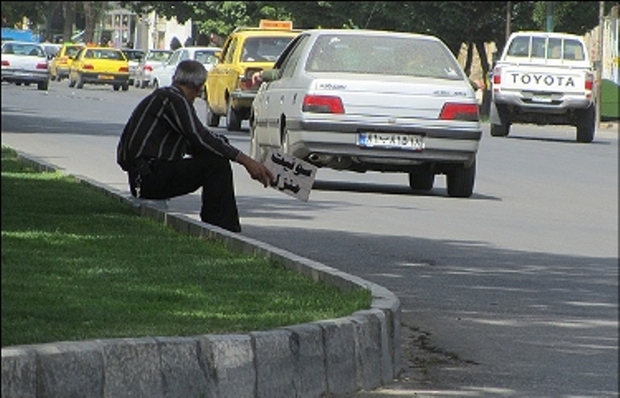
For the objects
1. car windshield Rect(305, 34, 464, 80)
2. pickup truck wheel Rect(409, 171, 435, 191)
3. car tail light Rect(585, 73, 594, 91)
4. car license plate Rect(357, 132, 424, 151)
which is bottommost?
pickup truck wheel Rect(409, 171, 435, 191)

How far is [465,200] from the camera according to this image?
1791 cm

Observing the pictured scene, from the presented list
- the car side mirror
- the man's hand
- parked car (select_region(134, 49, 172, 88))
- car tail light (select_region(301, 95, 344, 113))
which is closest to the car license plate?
car tail light (select_region(301, 95, 344, 113))

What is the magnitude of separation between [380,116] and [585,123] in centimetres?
1640

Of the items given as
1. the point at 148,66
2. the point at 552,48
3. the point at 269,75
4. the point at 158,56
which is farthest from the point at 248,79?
the point at 158,56

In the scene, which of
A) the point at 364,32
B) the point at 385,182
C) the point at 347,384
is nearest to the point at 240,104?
the point at 385,182

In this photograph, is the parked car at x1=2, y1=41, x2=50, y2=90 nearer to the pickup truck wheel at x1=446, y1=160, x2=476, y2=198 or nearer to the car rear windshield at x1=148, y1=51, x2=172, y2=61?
the car rear windshield at x1=148, y1=51, x2=172, y2=61

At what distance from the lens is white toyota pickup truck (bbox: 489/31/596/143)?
1277 inches

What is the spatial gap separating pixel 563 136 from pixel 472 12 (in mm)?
18252

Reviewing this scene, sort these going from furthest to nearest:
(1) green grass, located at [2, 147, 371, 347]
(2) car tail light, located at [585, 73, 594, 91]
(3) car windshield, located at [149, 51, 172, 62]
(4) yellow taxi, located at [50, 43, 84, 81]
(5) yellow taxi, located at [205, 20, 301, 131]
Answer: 1. (4) yellow taxi, located at [50, 43, 84, 81]
2. (3) car windshield, located at [149, 51, 172, 62]
3. (2) car tail light, located at [585, 73, 594, 91]
4. (5) yellow taxi, located at [205, 20, 301, 131]
5. (1) green grass, located at [2, 147, 371, 347]

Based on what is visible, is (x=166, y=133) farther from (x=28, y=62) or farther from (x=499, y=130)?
(x=28, y=62)

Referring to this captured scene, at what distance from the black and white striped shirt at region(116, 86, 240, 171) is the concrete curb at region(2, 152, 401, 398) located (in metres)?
3.43

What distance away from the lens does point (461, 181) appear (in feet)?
58.9

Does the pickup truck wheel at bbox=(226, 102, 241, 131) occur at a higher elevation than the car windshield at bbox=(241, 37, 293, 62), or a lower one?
lower

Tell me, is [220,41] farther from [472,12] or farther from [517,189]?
[517,189]
